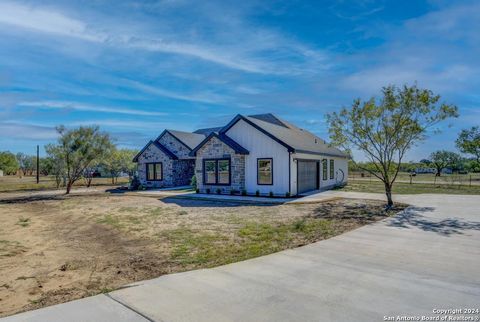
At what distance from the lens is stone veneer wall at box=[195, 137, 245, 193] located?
19.7 m

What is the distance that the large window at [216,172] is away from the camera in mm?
20312

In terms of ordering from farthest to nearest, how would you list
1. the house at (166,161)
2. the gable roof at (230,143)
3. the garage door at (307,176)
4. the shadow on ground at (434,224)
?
the house at (166,161), the garage door at (307,176), the gable roof at (230,143), the shadow on ground at (434,224)

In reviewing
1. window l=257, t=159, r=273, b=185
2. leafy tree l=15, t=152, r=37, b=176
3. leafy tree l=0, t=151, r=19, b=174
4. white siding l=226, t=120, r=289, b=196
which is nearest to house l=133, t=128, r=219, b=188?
white siding l=226, t=120, r=289, b=196

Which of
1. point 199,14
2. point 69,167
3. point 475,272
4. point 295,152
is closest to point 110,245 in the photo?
point 475,272

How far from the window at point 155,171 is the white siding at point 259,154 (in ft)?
33.9

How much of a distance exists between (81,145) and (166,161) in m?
7.21

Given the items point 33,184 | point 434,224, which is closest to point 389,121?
point 434,224

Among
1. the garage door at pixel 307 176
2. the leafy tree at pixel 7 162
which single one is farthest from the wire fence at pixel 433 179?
the leafy tree at pixel 7 162

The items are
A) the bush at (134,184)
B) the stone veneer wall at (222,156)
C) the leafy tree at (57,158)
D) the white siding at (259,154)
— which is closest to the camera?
the white siding at (259,154)

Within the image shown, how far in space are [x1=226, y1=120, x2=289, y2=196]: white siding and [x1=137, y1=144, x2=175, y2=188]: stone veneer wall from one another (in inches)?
367

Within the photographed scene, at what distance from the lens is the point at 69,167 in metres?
24.0

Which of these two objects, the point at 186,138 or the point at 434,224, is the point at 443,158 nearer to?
the point at 186,138

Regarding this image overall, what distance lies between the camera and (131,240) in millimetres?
→ 8453

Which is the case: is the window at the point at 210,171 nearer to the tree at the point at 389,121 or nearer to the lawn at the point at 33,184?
the tree at the point at 389,121
